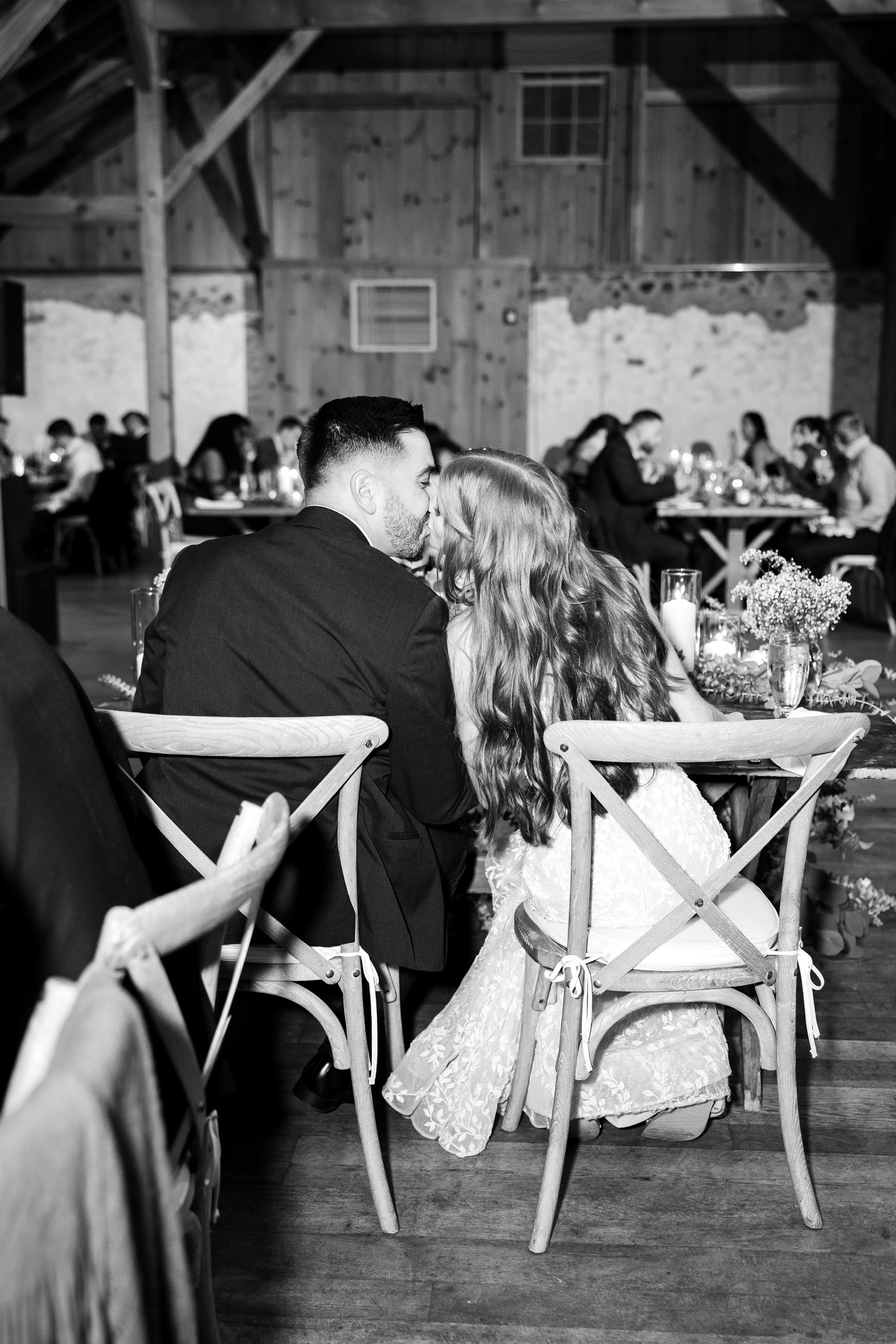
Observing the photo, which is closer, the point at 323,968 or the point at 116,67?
the point at 323,968

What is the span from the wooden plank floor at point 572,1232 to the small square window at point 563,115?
9.83 m

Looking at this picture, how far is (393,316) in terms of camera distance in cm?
1121

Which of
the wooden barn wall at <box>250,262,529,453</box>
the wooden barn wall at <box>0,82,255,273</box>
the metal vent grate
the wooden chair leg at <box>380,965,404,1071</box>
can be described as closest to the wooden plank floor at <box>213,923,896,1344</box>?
the wooden chair leg at <box>380,965,404,1071</box>

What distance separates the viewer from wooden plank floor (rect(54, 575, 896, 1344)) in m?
1.71

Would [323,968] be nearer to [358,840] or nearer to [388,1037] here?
[358,840]

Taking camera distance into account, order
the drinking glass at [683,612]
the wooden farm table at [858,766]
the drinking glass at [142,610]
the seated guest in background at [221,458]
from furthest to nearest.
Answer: the seated guest in background at [221,458] < the drinking glass at [683,612] < the drinking glass at [142,610] < the wooden farm table at [858,766]

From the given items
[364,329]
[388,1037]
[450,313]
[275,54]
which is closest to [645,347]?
[450,313]

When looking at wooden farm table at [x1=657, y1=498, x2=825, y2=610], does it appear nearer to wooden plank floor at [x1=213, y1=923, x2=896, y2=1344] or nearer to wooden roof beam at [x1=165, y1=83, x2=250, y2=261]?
wooden plank floor at [x1=213, y1=923, x2=896, y2=1344]

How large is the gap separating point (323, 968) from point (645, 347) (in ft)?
32.6

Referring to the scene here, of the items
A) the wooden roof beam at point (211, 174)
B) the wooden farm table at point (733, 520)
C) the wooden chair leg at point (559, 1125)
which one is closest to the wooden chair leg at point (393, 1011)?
the wooden chair leg at point (559, 1125)

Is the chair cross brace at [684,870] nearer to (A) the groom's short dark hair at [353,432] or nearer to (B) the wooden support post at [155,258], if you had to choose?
(A) the groom's short dark hair at [353,432]

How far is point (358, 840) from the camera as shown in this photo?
79.7 inches

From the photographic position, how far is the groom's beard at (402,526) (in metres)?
2.16

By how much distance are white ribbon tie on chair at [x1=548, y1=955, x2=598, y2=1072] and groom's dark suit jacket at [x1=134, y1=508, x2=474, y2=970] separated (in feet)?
1.06
